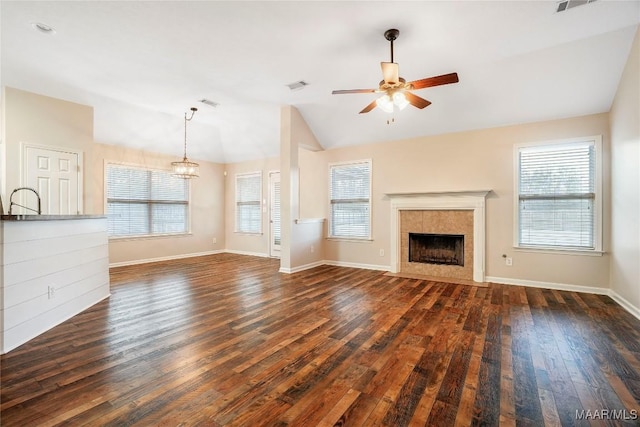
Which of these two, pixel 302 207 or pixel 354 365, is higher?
pixel 302 207

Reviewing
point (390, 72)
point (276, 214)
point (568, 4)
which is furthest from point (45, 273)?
point (568, 4)

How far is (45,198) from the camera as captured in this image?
4754 millimetres

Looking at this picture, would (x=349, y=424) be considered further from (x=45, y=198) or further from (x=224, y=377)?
(x=45, y=198)

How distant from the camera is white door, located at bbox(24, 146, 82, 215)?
4645 mm

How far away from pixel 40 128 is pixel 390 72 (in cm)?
545

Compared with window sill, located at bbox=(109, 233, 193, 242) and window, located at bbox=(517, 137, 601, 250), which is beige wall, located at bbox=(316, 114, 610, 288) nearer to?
window, located at bbox=(517, 137, 601, 250)

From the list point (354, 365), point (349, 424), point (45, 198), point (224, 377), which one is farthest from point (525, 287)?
point (45, 198)

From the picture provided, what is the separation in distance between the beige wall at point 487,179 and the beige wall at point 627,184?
25 centimetres

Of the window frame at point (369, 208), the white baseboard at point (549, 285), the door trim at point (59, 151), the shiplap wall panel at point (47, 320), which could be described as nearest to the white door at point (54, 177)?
the door trim at point (59, 151)

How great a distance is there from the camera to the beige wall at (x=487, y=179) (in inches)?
175

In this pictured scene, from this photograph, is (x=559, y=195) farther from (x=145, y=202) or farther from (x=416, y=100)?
(x=145, y=202)

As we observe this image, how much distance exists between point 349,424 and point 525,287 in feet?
14.3

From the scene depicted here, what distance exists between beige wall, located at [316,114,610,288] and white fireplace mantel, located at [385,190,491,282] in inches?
5.9

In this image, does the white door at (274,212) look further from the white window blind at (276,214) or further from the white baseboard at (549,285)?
the white baseboard at (549,285)
